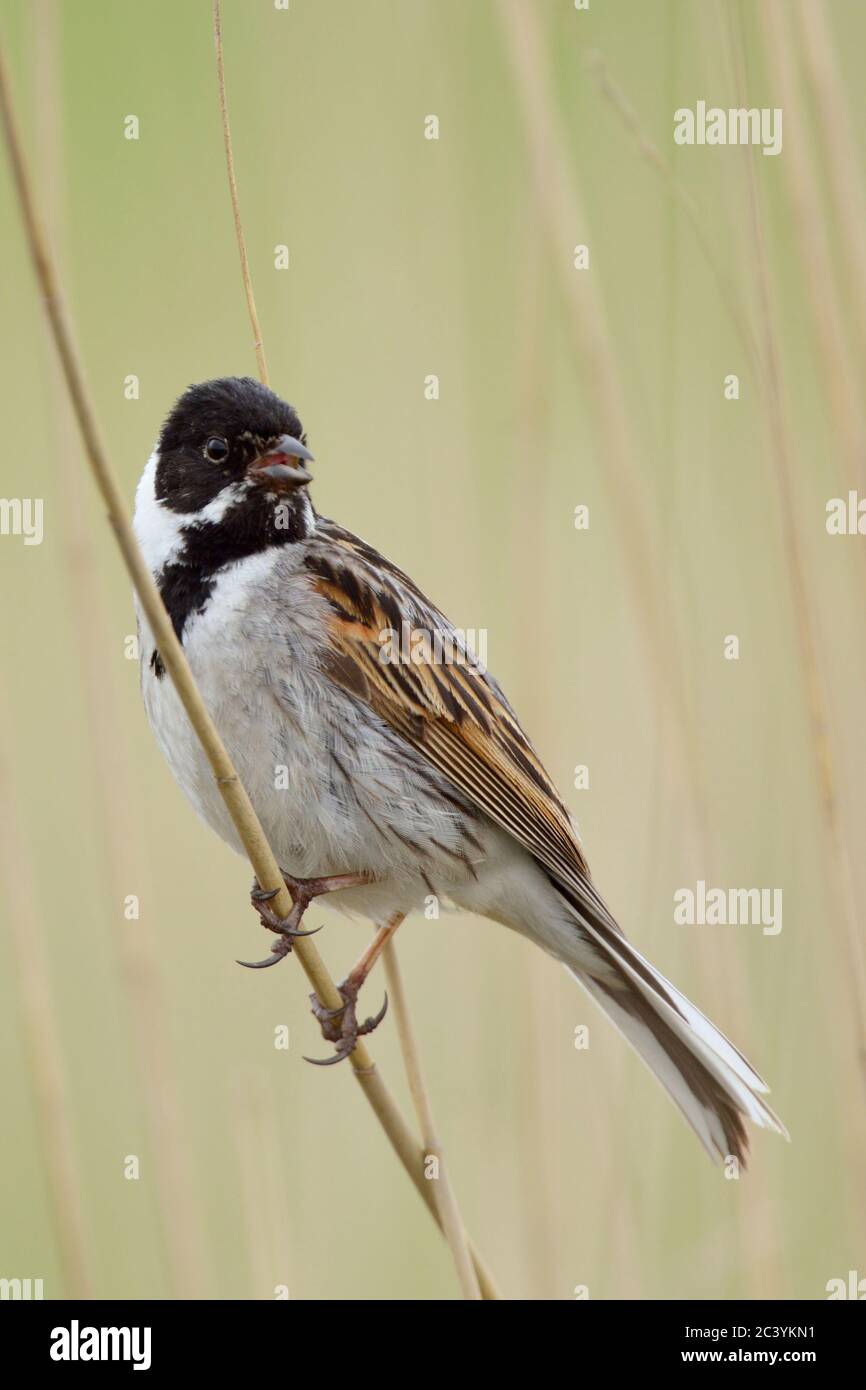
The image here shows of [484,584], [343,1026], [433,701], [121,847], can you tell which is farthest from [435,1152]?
[484,584]

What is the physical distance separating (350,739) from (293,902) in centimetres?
41

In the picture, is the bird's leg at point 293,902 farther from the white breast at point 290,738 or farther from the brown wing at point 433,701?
the brown wing at point 433,701

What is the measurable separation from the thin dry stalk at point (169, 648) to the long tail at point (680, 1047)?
2.19 feet

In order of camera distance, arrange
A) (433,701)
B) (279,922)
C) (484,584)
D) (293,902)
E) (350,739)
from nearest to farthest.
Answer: (279,922) < (293,902) < (350,739) < (433,701) < (484,584)

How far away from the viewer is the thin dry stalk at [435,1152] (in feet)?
8.45

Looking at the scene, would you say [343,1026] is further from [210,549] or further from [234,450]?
[234,450]

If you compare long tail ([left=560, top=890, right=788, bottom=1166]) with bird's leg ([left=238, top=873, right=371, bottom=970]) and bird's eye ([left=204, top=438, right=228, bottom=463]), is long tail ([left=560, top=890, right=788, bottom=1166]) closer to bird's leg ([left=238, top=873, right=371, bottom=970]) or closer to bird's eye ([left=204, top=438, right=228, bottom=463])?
bird's leg ([left=238, top=873, right=371, bottom=970])

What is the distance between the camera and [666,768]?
3119 mm

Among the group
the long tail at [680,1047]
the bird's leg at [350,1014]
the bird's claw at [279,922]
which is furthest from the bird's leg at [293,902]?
the long tail at [680,1047]

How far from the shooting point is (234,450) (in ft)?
10.6

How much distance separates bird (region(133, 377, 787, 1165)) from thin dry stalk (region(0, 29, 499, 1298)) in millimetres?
343

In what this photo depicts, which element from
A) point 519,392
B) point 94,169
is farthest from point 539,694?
point 94,169

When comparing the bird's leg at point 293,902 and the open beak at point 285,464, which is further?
the open beak at point 285,464

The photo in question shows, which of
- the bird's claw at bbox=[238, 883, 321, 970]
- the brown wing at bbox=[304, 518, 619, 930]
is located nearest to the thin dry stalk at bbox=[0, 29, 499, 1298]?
the bird's claw at bbox=[238, 883, 321, 970]
